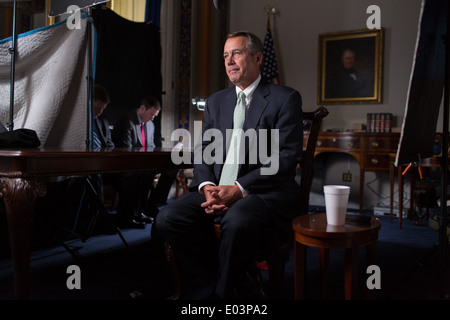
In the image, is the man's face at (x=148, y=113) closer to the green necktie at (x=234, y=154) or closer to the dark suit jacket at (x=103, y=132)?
the dark suit jacket at (x=103, y=132)

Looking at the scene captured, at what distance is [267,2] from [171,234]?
459cm

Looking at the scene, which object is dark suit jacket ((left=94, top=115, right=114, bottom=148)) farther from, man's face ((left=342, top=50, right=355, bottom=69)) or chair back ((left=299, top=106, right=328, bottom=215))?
man's face ((left=342, top=50, right=355, bottom=69))

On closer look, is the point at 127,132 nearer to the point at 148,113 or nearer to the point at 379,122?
the point at 148,113

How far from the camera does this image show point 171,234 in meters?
1.67

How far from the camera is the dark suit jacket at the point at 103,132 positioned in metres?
3.54

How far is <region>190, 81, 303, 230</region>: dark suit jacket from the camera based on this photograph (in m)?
1.66

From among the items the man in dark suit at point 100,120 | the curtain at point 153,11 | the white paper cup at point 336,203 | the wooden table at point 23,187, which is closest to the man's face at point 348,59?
the curtain at point 153,11

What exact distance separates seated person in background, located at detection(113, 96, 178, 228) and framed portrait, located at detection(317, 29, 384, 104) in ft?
7.76

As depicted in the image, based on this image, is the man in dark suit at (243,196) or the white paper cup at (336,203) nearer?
the white paper cup at (336,203)

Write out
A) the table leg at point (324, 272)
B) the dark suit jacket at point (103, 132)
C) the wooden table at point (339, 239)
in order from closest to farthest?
the wooden table at point (339, 239) < the table leg at point (324, 272) < the dark suit jacket at point (103, 132)

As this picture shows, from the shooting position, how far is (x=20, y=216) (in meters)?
1.41

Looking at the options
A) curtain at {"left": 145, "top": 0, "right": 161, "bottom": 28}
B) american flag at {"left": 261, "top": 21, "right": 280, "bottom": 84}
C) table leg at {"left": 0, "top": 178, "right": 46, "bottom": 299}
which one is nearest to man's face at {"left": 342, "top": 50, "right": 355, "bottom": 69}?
american flag at {"left": 261, "top": 21, "right": 280, "bottom": 84}

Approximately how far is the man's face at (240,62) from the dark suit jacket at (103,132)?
6.64ft
